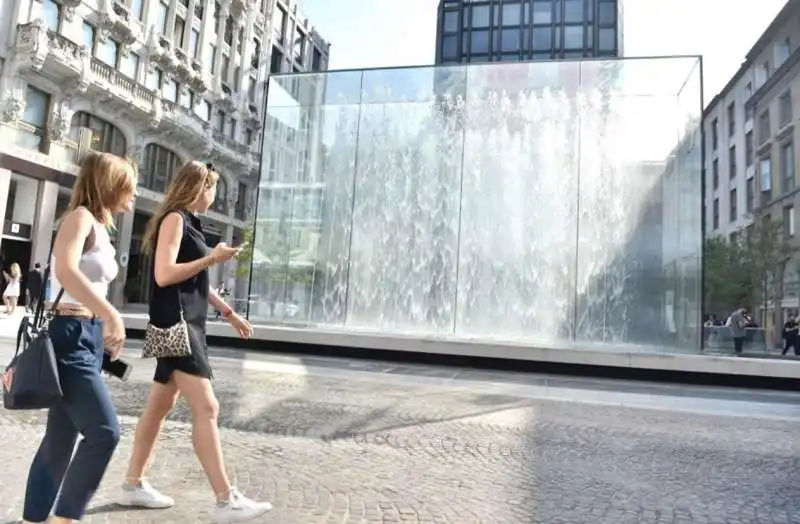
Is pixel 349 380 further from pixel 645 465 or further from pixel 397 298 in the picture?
pixel 397 298

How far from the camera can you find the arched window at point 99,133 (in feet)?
81.9

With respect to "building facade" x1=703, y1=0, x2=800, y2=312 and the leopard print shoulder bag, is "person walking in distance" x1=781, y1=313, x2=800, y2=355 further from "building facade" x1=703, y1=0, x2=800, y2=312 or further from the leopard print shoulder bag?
the leopard print shoulder bag

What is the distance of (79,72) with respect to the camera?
23484 millimetres

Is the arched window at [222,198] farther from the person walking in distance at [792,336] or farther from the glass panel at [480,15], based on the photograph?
the person walking in distance at [792,336]

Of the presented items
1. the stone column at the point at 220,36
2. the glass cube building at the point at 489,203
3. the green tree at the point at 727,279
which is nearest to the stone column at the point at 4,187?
the glass cube building at the point at 489,203

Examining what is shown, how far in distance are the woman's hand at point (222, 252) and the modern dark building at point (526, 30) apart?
47588 millimetres

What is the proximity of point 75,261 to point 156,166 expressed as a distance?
30760 millimetres

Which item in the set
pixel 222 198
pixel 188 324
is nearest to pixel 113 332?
pixel 188 324

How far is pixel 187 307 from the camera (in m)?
2.74

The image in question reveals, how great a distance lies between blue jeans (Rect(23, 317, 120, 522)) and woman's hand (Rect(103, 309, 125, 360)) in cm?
6

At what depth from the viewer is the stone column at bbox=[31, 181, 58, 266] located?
22.8 meters

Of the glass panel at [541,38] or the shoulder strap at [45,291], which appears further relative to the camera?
the glass panel at [541,38]

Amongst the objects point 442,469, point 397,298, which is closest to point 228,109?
point 397,298

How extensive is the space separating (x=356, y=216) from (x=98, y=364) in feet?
41.6
